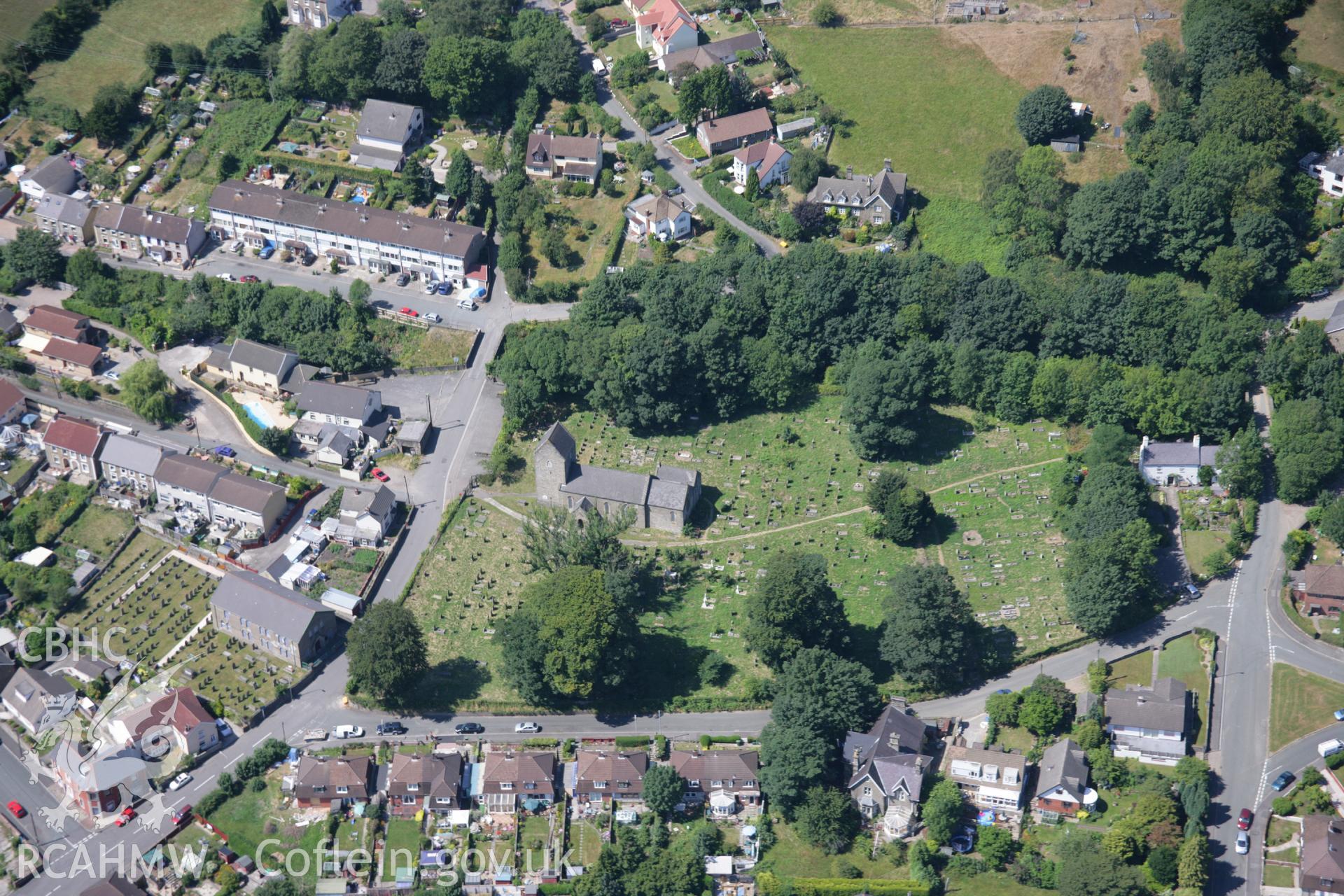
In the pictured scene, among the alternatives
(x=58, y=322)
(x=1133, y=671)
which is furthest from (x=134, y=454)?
(x=1133, y=671)

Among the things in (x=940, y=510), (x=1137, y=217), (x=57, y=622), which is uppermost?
(x=1137, y=217)

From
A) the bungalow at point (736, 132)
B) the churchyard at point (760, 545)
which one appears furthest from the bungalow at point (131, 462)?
the bungalow at point (736, 132)

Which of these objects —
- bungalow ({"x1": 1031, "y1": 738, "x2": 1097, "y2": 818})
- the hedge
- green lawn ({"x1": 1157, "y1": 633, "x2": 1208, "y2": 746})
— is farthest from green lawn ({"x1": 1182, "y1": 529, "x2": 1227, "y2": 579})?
the hedge

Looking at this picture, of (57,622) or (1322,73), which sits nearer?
(57,622)

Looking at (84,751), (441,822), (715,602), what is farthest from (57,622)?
(715,602)

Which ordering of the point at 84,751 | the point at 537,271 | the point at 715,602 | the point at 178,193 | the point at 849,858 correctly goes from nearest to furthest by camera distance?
the point at 849,858, the point at 84,751, the point at 715,602, the point at 537,271, the point at 178,193

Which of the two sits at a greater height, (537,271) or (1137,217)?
(1137,217)

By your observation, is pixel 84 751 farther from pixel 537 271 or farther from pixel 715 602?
pixel 537 271

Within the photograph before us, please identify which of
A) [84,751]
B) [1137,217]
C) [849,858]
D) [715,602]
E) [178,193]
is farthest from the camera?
[178,193]

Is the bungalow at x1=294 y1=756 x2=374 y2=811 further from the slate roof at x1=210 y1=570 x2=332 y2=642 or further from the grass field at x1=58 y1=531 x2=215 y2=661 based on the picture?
the grass field at x1=58 y1=531 x2=215 y2=661
